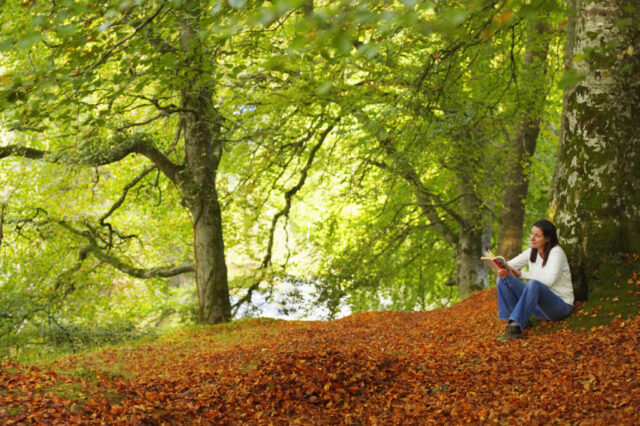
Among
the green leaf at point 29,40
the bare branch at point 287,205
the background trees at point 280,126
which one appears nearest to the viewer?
the green leaf at point 29,40

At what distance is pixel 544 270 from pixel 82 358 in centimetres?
609

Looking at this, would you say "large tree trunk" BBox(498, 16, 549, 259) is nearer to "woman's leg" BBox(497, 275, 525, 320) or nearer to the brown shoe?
"woman's leg" BBox(497, 275, 525, 320)

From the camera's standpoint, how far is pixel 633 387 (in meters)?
4.15

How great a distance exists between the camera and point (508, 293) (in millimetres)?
6391

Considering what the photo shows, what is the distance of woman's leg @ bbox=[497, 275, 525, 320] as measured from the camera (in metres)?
6.34

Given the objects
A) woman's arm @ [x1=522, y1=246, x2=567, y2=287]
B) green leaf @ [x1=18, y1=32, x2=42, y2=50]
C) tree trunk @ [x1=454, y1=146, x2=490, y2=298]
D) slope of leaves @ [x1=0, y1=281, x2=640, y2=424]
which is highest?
green leaf @ [x1=18, y1=32, x2=42, y2=50]

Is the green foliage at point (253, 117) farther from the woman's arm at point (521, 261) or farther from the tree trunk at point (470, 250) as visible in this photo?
the woman's arm at point (521, 261)

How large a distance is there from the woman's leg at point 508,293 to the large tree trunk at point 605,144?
681 millimetres

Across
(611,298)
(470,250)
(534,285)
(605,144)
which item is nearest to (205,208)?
(470,250)

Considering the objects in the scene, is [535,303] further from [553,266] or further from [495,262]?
[495,262]

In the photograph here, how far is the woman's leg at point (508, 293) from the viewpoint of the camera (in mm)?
6340

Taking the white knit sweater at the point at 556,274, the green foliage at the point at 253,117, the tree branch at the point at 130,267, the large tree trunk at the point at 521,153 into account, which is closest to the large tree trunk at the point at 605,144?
the white knit sweater at the point at 556,274

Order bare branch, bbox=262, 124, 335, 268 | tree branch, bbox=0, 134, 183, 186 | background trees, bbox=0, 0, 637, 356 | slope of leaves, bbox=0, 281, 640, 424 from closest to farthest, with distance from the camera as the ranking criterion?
slope of leaves, bbox=0, 281, 640, 424 < background trees, bbox=0, 0, 637, 356 < tree branch, bbox=0, 134, 183, 186 < bare branch, bbox=262, 124, 335, 268

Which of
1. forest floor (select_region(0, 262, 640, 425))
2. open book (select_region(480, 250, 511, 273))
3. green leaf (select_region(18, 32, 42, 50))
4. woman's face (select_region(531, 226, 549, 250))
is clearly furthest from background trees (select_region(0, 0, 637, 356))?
forest floor (select_region(0, 262, 640, 425))
